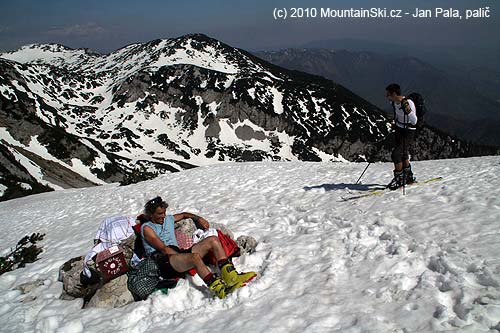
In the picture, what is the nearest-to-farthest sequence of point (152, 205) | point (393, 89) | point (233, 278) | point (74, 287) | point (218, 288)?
1. point (218, 288)
2. point (233, 278)
3. point (152, 205)
4. point (74, 287)
5. point (393, 89)

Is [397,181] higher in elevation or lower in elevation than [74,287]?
higher

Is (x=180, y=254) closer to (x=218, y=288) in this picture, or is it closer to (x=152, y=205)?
(x=218, y=288)

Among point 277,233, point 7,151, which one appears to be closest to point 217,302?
point 277,233

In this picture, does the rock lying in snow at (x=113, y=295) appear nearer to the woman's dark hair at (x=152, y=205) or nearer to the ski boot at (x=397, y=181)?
the woman's dark hair at (x=152, y=205)

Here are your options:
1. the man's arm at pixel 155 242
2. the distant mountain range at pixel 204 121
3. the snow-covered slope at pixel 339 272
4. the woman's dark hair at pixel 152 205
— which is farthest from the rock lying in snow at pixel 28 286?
the distant mountain range at pixel 204 121

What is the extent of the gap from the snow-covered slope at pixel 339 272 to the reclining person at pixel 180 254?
10.2 inches

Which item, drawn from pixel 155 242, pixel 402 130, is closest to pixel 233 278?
pixel 155 242

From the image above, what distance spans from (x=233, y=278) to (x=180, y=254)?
4.45ft

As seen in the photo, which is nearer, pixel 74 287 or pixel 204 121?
pixel 74 287

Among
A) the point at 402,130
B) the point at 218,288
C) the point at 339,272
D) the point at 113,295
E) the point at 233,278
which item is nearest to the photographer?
the point at 218,288

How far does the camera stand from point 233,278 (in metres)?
7.03

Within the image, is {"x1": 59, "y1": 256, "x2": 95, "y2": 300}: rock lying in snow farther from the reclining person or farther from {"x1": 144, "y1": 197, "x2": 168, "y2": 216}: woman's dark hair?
{"x1": 144, "y1": 197, "x2": 168, "y2": 216}: woman's dark hair

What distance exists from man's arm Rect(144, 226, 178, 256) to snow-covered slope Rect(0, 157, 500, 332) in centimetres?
78

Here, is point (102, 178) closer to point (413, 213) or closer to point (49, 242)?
point (49, 242)
